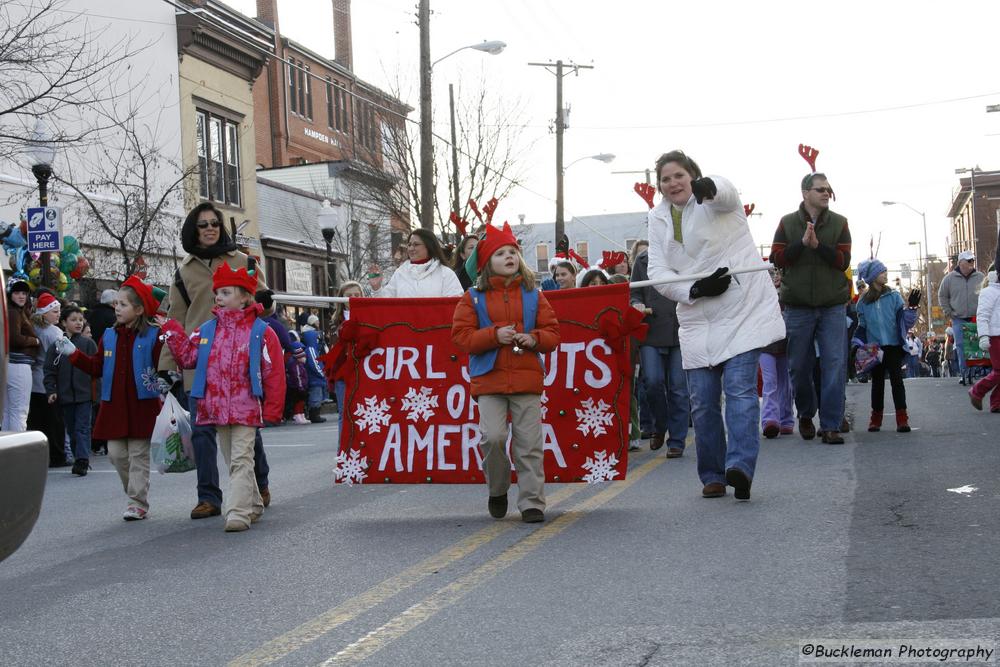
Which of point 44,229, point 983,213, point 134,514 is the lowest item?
point 134,514

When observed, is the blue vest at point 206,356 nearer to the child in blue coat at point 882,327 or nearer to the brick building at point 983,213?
the child in blue coat at point 882,327

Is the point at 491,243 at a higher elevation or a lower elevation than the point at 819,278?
higher

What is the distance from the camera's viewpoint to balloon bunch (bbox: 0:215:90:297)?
1809 cm

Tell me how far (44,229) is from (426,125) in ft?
29.1

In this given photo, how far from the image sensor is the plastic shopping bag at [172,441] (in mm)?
8422

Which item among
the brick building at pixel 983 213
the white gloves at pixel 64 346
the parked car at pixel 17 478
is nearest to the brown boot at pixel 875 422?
the white gloves at pixel 64 346

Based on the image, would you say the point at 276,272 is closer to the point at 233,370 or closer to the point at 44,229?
the point at 44,229

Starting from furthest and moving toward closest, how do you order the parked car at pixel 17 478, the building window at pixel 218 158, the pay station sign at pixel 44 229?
the building window at pixel 218 158 → the pay station sign at pixel 44 229 → the parked car at pixel 17 478

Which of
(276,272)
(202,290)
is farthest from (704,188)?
(276,272)

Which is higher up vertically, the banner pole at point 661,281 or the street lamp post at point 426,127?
the street lamp post at point 426,127

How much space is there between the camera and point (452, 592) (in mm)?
5535

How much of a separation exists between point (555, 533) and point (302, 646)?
7.94 ft

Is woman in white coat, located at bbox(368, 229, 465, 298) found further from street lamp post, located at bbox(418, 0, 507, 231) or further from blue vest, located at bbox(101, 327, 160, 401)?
street lamp post, located at bbox(418, 0, 507, 231)

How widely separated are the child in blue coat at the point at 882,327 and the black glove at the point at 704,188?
5322 millimetres
